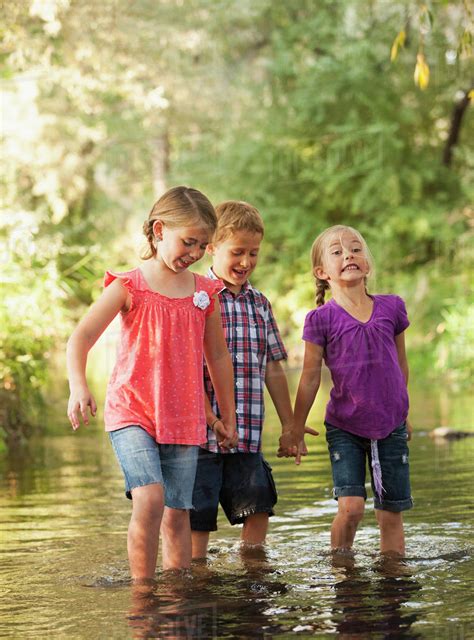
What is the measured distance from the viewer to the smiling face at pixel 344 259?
5273 mm

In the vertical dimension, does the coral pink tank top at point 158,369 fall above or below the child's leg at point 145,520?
above

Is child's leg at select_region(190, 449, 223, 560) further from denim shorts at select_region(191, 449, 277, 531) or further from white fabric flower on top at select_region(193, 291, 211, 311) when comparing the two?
white fabric flower on top at select_region(193, 291, 211, 311)

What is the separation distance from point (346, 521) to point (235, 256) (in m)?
1.18

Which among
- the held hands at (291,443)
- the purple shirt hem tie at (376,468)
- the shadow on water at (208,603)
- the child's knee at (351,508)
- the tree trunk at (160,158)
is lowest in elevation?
the shadow on water at (208,603)

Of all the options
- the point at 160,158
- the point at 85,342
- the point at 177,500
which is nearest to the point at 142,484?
the point at 177,500

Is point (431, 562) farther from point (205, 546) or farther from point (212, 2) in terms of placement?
point (212, 2)

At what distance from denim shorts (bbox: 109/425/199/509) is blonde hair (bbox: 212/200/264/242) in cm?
96

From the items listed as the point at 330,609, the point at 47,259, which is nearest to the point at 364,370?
the point at 330,609

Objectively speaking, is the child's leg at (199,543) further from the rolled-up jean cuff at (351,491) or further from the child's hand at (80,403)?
the child's hand at (80,403)

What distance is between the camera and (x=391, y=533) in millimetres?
5191

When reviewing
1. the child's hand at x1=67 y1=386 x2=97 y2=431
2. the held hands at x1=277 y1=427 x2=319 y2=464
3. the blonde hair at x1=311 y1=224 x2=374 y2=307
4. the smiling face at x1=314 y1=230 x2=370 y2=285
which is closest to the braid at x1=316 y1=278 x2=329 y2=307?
the blonde hair at x1=311 y1=224 x2=374 y2=307

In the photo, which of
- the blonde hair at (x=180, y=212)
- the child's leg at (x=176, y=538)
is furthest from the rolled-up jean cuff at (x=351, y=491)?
the blonde hair at (x=180, y=212)

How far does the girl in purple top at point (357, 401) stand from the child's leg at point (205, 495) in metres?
0.31

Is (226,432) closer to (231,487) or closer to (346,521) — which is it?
(231,487)
